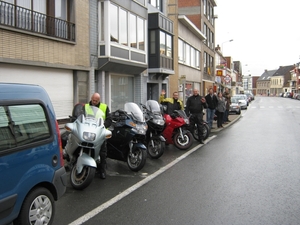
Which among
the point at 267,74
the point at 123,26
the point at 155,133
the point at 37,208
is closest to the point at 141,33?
the point at 123,26

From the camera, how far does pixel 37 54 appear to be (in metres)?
10.7

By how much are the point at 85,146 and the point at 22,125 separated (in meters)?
2.14

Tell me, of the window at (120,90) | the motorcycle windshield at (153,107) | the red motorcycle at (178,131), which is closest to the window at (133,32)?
the window at (120,90)

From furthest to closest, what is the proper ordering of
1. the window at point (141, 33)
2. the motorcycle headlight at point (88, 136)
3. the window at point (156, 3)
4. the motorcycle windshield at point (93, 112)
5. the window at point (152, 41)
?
the window at point (156, 3) < the window at point (152, 41) < the window at point (141, 33) < the motorcycle windshield at point (93, 112) < the motorcycle headlight at point (88, 136)

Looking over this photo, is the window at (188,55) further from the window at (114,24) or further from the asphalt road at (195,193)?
the asphalt road at (195,193)

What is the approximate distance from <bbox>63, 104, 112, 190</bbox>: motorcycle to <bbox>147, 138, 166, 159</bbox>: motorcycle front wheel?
8.26 feet

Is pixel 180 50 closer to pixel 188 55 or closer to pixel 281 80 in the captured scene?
pixel 188 55

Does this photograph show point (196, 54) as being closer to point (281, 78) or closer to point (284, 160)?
point (284, 160)

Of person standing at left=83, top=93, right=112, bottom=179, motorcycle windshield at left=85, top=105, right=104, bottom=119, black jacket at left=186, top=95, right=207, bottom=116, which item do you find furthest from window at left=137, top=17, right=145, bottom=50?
motorcycle windshield at left=85, top=105, right=104, bottom=119

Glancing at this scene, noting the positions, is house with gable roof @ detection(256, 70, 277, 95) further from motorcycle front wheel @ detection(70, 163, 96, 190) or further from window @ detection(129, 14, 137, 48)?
motorcycle front wheel @ detection(70, 163, 96, 190)

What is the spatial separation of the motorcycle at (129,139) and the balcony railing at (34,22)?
4857mm

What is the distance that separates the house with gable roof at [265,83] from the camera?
15298 centimetres

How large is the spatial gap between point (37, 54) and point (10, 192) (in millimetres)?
8077

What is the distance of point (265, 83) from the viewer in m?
155
